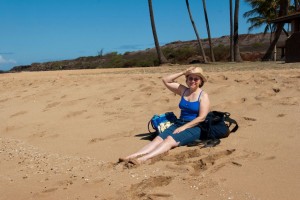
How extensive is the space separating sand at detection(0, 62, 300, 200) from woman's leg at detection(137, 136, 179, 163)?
69 millimetres

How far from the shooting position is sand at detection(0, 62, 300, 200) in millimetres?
3661

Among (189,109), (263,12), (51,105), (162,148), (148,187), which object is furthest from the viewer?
(263,12)

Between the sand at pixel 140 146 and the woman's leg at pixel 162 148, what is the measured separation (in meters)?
0.07

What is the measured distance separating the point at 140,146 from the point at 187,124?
2.01 feet

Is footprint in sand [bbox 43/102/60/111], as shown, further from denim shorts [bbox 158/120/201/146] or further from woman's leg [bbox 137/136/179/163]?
woman's leg [bbox 137/136/179/163]

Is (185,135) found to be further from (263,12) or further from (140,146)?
(263,12)

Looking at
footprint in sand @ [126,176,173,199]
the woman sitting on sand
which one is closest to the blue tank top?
the woman sitting on sand

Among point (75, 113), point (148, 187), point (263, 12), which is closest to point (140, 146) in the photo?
point (148, 187)

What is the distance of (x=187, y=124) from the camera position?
488 centimetres

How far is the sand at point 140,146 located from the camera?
366 cm

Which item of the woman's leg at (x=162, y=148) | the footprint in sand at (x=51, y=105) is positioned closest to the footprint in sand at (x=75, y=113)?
the footprint in sand at (x=51, y=105)

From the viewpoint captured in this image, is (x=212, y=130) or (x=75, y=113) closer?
(x=212, y=130)

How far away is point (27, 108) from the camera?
8211 millimetres

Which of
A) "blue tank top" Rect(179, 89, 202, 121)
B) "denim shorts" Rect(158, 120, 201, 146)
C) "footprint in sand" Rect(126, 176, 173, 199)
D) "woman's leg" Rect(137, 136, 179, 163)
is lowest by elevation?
"footprint in sand" Rect(126, 176, 173, 199)
